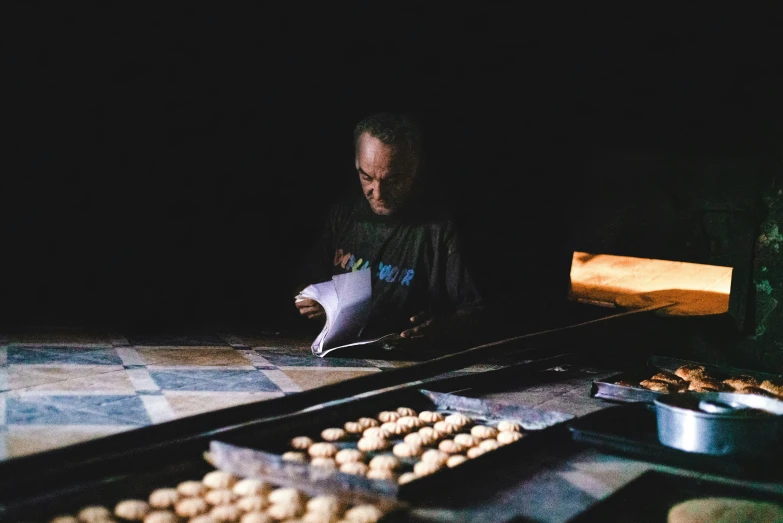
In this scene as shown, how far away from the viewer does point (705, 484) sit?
2180 mm

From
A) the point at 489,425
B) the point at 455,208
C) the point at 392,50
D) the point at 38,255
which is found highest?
the point at 392,50

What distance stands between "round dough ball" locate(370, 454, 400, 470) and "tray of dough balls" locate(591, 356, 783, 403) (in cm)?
127

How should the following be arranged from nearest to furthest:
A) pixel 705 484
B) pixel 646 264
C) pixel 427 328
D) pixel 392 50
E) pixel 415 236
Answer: pixel 705 484 < pixel 427 328 < pixel 415 236 < pixel 392 50 < pixel 646 264

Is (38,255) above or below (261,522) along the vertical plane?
above

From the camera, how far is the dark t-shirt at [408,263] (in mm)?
4266

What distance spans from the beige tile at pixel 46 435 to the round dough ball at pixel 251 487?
416 mm

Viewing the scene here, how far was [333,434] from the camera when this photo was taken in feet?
8.33

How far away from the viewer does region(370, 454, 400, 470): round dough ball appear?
2264 mm

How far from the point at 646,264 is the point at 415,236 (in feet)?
7.72

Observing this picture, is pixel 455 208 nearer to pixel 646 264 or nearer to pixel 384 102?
pixel 384 102

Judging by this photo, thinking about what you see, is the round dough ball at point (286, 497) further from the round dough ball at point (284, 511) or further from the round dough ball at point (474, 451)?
the round dough ball at point (474, 451)

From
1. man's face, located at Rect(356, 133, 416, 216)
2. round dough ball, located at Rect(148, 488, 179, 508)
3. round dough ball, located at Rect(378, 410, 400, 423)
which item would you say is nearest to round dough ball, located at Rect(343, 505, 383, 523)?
round dough ball, located at Rect(148, 488, 179, 508)

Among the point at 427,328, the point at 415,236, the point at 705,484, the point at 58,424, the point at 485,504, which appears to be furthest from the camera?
the point at 415,236

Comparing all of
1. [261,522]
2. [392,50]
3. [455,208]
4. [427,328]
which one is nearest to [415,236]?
[427,328]
